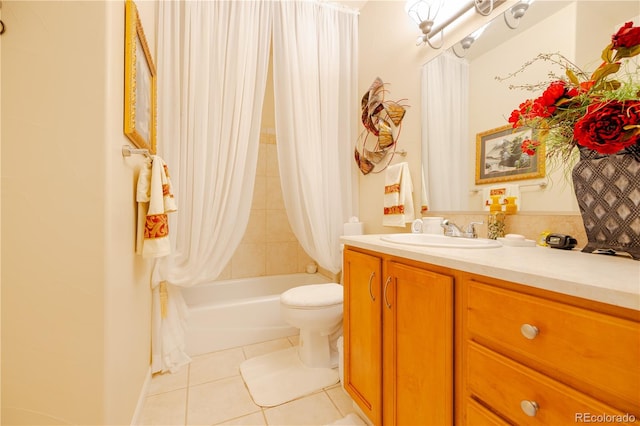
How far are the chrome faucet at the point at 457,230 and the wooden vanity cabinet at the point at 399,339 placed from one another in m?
0.51

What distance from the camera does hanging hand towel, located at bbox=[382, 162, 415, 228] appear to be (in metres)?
1.63

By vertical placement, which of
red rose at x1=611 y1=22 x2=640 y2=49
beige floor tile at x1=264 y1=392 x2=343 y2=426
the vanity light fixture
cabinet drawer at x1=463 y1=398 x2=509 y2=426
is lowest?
beige floor tile at x1=264 y1=392 x2=343 y2=426

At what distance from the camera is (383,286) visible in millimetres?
999

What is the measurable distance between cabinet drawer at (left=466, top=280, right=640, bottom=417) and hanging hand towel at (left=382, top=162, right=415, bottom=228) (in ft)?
3.26

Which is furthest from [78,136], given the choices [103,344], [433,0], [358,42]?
[358,42]

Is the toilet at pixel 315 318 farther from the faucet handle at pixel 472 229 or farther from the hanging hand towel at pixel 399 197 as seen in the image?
the faucet handle at pixel 472 229

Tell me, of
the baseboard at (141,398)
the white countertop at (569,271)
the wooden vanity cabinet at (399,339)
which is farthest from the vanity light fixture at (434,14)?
the baseboard at (141,398)

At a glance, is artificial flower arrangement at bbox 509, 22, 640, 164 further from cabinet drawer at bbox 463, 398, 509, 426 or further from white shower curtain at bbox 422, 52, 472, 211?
cabinet drawer at bbox 463, 398, 509, 426

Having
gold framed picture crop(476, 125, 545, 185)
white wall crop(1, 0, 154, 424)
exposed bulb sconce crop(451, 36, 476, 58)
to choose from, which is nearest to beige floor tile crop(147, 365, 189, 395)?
white wall crop(1, 0, 154, 424)

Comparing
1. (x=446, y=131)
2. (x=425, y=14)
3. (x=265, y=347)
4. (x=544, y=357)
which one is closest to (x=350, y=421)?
(x=265, y=347)

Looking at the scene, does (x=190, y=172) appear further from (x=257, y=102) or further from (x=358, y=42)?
(x=358, y=42)

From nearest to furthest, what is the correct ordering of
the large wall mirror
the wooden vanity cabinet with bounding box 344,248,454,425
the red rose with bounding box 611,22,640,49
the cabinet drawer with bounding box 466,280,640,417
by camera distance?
the cabinet drawer with bounding box 466,280,640,417 < the red rose with bounding box 611,22,640,49 < the wooden vanity cabinet with bounding box 344,248,454,425 < the large wall mirror

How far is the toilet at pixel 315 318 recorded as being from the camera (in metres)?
1.59

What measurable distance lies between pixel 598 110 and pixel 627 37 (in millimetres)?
A: 206
